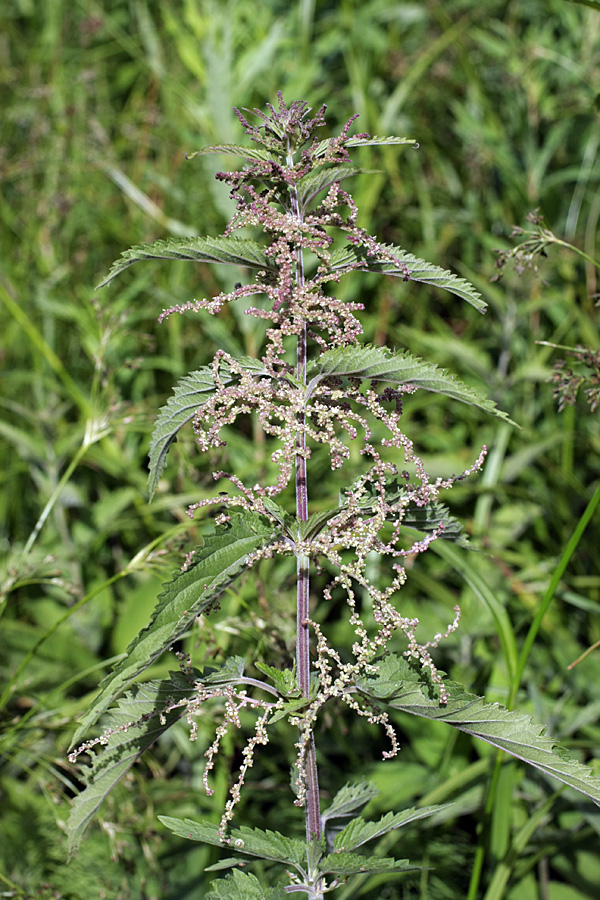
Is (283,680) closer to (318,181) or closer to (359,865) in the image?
(359,865)

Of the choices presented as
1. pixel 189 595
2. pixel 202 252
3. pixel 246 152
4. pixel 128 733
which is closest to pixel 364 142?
pixel 246 152

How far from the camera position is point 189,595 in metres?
1.08

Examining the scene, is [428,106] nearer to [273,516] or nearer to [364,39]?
[364,39]

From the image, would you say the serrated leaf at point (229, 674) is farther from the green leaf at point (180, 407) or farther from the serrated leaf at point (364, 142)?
the serrated leaf at point (364, 142)

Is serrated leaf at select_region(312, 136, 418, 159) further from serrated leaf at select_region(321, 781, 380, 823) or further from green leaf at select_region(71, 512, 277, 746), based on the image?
serrated leaf at select_region(321, 781, 380, 823)

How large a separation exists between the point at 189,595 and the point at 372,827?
505mm

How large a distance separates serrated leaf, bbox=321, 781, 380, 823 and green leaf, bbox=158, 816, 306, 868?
0.34 feet

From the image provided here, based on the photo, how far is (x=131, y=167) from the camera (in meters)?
3.93

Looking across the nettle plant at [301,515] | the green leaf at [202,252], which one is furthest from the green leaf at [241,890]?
the green leaf at [202,252]

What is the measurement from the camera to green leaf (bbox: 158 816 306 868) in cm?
117

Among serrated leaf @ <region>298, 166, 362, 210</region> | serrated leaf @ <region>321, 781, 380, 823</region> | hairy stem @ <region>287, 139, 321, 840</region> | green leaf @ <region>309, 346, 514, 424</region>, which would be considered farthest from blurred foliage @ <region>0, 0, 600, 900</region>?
serrated leaf @ <region>298, 166, 362, 210</region>

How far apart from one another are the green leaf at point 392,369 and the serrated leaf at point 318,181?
25 centimetres

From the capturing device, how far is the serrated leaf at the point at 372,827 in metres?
1.19

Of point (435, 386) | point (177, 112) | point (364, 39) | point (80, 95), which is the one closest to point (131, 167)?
point (177, 112)
